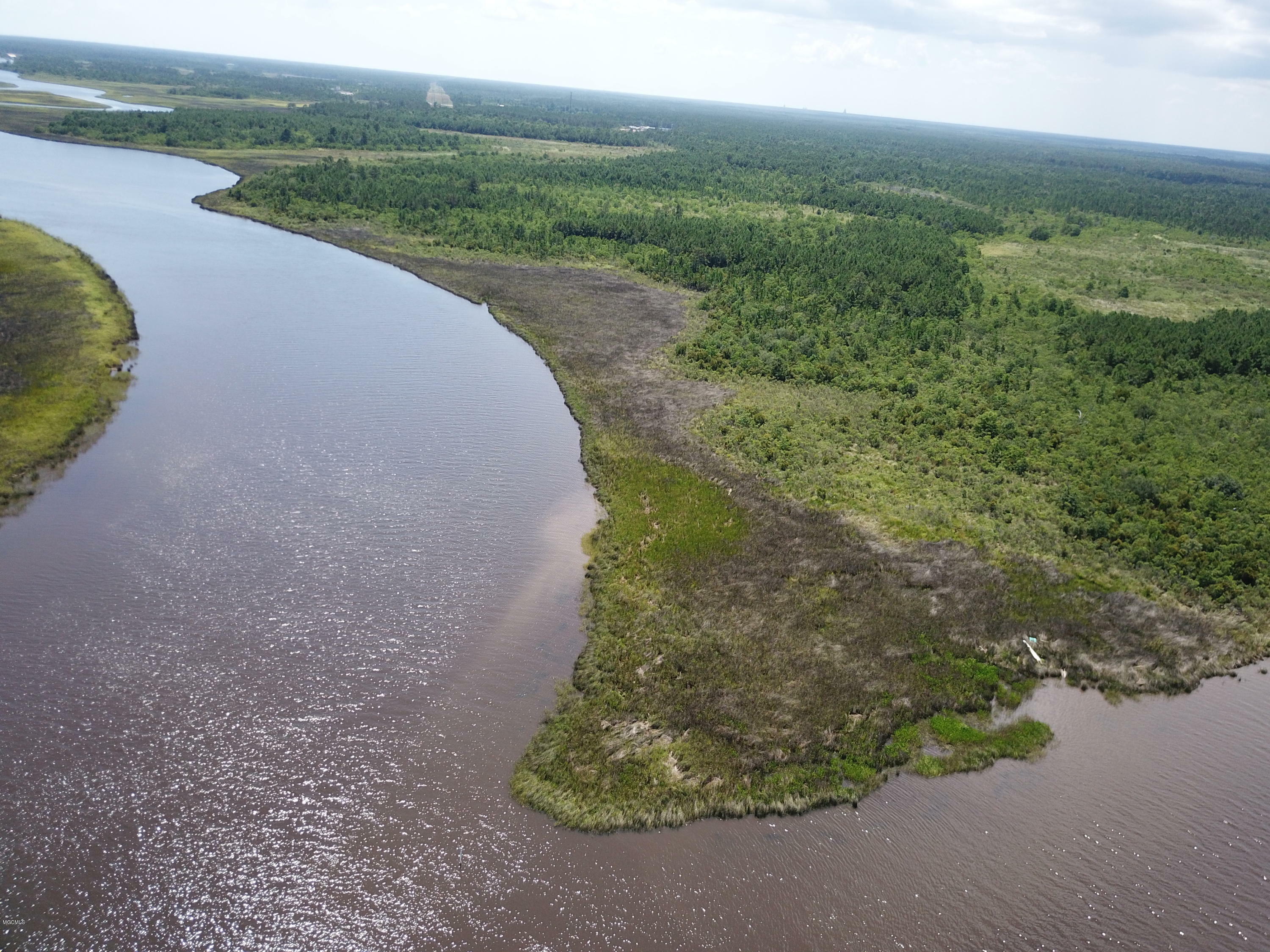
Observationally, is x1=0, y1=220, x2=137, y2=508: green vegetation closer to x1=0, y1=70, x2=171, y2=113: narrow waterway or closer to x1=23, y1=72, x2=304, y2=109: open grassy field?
x1=0, y1=70, x2=171, y2=113: narrow waterway

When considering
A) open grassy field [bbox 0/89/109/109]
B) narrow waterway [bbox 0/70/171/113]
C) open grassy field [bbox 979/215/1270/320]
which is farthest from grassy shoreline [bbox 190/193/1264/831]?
open grassy field [bbox 0/89/109/109]

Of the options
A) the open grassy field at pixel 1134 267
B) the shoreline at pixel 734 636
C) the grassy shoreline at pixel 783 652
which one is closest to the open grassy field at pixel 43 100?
the shoreline at pixel 734 636

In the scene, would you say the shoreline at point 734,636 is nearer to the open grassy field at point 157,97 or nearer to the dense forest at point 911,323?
the dense forest at point 911,323

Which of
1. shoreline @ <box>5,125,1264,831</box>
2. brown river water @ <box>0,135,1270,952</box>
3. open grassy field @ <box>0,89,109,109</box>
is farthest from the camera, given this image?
open grassy field @ <box>0,89,109,109</box>

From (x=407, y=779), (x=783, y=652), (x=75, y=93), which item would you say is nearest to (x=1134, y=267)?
(x=783, y=652)

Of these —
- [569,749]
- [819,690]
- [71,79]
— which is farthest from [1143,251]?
[71,79]

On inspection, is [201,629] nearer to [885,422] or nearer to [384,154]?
[885,422]
